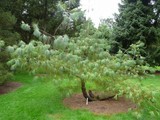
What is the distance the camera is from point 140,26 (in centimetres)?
1616

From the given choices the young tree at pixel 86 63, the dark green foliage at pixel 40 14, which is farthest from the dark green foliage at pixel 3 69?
the dark green foliage at pixel 40 14

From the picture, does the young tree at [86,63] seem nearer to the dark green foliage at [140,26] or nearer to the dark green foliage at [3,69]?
the dark green foliage at [3,69]

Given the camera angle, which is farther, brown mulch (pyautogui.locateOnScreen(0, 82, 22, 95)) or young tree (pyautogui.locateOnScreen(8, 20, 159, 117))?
brown mulch (pyautogui.locateOnScreen(0, 82, 22, 95))

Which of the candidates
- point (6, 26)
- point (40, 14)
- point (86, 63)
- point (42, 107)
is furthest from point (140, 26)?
point (42, 107)

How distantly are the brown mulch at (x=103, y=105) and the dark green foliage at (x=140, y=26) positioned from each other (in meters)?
7.51

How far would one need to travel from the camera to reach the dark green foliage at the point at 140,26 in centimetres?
1614

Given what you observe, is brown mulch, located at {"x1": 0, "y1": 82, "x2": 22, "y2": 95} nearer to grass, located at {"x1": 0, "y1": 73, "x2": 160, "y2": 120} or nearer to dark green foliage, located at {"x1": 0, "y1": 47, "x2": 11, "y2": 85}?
grass, located at {"x1": 0, "y1": 73, "x2": 160, "y2": 120}

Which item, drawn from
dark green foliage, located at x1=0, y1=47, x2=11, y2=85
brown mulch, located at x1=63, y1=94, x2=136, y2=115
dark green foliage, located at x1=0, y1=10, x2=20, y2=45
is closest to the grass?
brown mulch, located at x1=63, y1=94, x2=136, y2=115

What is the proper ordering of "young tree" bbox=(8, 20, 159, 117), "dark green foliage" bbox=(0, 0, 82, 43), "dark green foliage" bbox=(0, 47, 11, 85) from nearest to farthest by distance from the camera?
1. "young tree" bbox=(8, 20, 159, 117)
2. "dark green foliage" bbox=(0, 47, 11, 85)
3. "dark green foliage" bbox=(0, 0, 82, 43)

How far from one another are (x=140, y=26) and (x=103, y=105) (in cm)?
886

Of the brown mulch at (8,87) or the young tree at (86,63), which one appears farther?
the brown mulch at (8,87)

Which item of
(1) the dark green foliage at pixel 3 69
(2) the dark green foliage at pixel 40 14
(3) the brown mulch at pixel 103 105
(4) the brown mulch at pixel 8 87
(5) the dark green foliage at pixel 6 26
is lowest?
(3) the brown mulch at pixel 103 105

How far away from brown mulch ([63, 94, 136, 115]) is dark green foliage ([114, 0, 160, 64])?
296 inches

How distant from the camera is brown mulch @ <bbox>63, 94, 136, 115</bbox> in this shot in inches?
328
